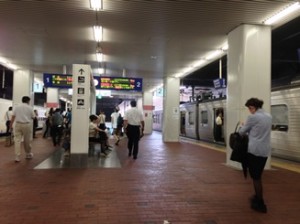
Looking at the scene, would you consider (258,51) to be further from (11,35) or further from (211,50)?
(11,35)

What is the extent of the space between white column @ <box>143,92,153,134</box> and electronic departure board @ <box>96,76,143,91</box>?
431 inches

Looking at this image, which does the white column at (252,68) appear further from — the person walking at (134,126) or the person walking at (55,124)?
the person walking at (55,124)

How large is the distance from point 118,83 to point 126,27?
6.25m

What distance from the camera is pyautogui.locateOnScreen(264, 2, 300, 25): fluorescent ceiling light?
6.77 m

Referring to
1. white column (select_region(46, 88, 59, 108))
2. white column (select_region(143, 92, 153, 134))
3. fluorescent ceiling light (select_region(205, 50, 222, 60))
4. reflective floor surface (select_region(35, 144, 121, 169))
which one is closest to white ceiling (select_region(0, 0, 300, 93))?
fluorescent ceiling light (select_region(205, 50, 222, 60))

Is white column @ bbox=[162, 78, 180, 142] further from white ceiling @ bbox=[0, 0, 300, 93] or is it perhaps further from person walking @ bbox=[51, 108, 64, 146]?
person walking @ bbox=[51, 108, 64, 146]

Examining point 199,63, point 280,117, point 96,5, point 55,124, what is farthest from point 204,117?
point 96,5

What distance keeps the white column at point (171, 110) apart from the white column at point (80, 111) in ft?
28.2

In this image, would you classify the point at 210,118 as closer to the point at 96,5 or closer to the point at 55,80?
the point at 55,80

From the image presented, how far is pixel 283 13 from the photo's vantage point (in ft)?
23.5

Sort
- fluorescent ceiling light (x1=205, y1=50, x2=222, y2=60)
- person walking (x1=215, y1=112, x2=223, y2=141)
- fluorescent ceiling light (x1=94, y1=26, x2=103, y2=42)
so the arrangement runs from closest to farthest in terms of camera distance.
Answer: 1. fluorescent ceiling light (x1=94, y1=26, x2=103, y2=42)
2. fluorescent ceiling light (x1=205, y1=50, x2=222, y2=60)
3. person walking (x1=215, y1=112, x2=223, y2=141)

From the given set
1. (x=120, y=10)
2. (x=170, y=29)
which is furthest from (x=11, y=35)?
(x=170, y=29)

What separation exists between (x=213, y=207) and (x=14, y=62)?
11.9m

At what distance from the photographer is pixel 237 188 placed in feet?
18.6
